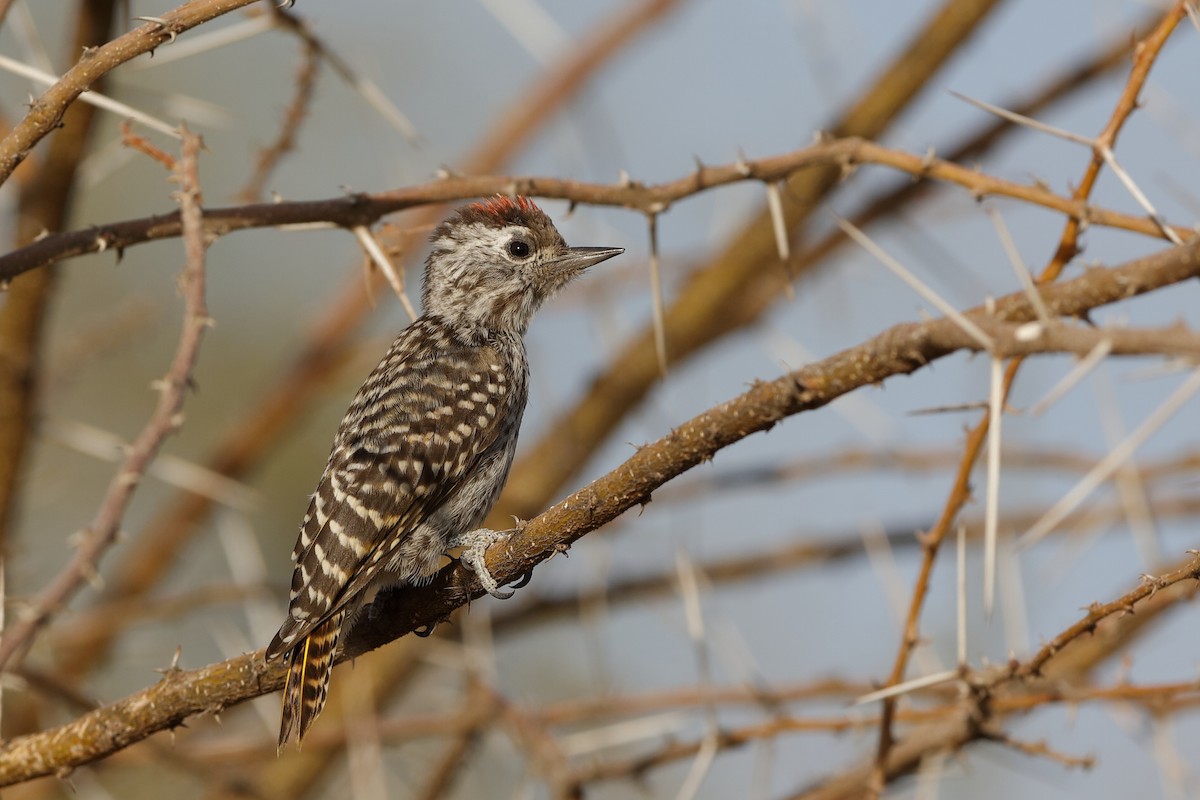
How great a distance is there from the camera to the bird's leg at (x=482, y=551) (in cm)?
313

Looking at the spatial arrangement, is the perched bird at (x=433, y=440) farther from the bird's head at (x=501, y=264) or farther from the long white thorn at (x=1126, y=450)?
the long white thorn at (x=1126, y=450)

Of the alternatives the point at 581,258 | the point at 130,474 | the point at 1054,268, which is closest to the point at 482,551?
the point at 130,474

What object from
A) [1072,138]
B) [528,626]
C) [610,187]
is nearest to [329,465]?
[610,187]

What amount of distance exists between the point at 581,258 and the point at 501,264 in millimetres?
343

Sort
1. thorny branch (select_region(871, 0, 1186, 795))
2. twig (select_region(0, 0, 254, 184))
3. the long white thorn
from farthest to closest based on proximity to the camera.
A: thorny branch (select_region(871, 0, 1186, 795))
twig (select_region(0, 0, 254, 184))
the long white thorn

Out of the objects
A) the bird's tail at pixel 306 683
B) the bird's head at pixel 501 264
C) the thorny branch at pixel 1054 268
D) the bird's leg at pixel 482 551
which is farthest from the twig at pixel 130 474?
the bird's head at pixel 501 264

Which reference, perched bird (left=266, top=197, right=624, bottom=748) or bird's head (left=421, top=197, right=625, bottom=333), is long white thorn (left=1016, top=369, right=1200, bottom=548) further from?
bird's head (left=421, top=197, right=625, bottom=333)

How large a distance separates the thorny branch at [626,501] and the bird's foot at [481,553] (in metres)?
0.05

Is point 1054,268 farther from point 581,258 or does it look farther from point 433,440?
point 581,258

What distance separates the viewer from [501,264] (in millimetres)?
5914

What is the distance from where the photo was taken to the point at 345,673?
19.5 feet

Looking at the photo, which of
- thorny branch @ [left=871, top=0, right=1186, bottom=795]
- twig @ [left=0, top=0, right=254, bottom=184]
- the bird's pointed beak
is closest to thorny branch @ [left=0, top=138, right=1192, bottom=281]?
thorny branch @ [left=871, top=0, right=1186, bottom=795]

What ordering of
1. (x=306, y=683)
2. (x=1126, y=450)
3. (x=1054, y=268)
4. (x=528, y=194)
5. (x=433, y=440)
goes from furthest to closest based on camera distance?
(x=433, y=440)
(x=306, y=683)
(x=528, y=194)
(x=1054, y=268)
(x=1126, y=450)

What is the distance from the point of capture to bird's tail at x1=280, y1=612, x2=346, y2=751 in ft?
12.1
